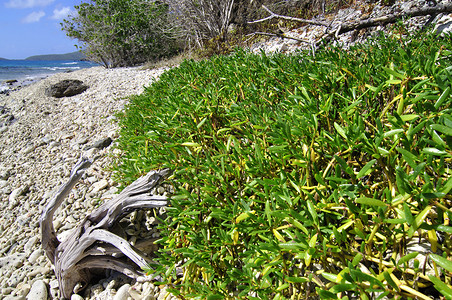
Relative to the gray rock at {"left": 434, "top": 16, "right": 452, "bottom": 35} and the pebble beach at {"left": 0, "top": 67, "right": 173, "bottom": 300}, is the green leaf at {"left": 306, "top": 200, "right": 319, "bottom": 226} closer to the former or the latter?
the pebble beach at {"left": 0, "top": 67, "right": 173, "bottom": 300}

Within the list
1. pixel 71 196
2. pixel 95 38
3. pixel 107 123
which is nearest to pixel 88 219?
pixel 71 196

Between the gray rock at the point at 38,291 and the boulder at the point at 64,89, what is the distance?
32.6ft

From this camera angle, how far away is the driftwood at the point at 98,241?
229cm

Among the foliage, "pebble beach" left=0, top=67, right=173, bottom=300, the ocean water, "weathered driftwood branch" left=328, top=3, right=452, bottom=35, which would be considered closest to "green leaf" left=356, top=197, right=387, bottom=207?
"pebble beach" left=0, top=67, right=173, bottom=300

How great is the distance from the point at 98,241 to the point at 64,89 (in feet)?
35.4

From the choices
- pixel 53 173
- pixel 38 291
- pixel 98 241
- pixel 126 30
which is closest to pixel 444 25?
pixel 98 241

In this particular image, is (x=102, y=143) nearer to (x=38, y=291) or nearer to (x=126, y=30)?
(x=38, y=291)

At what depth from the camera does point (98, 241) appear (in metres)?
2.51

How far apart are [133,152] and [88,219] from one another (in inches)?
30.0

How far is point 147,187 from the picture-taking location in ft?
7.48

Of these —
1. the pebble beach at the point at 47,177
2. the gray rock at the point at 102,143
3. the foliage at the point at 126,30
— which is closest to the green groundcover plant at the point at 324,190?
the pebble beach at the point at 47,177

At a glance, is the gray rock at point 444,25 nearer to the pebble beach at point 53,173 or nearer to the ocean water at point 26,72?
the pebble beach at point 53,173

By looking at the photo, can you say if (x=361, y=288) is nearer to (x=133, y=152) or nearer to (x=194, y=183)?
(x=194, y=183)

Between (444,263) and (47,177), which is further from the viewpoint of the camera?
(47,177)
